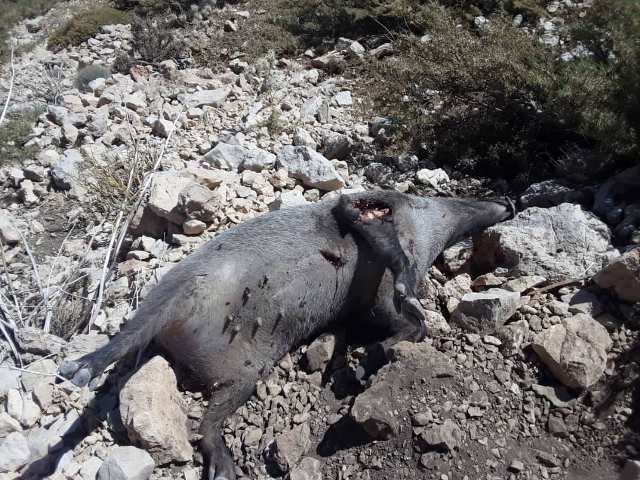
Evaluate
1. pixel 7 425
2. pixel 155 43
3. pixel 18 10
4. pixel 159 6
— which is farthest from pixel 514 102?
pixel 18 10

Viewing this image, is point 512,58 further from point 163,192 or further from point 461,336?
point 163,192

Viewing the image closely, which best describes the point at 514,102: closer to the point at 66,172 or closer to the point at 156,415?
the point at 156,415

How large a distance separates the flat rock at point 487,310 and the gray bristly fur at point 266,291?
1.24ft

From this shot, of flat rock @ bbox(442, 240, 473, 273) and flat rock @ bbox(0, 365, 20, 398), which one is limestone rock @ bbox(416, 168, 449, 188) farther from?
flat rock @ bbox(0, 365, 20, 398)

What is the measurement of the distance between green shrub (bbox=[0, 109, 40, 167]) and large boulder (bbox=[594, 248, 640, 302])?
6.03 meters

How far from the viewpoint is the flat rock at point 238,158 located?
560 cm

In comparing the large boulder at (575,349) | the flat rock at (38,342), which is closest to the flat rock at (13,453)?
the flat rock at (38,342)

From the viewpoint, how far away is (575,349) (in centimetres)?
332

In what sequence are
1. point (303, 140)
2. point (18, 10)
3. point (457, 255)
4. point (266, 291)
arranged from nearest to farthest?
point (266, 291) → point (457, 255) → point (303, 140) → point (18, 10)

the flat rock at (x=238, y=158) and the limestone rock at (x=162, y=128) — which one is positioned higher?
the flat rock at (x=238, y=158)

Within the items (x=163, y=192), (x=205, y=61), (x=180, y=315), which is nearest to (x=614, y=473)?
(x=180, y=315)

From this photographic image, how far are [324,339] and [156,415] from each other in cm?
124

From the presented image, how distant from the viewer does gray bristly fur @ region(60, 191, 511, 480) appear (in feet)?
11.5

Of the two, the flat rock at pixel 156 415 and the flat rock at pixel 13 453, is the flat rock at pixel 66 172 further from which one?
the flat rock at pixel 13 453
